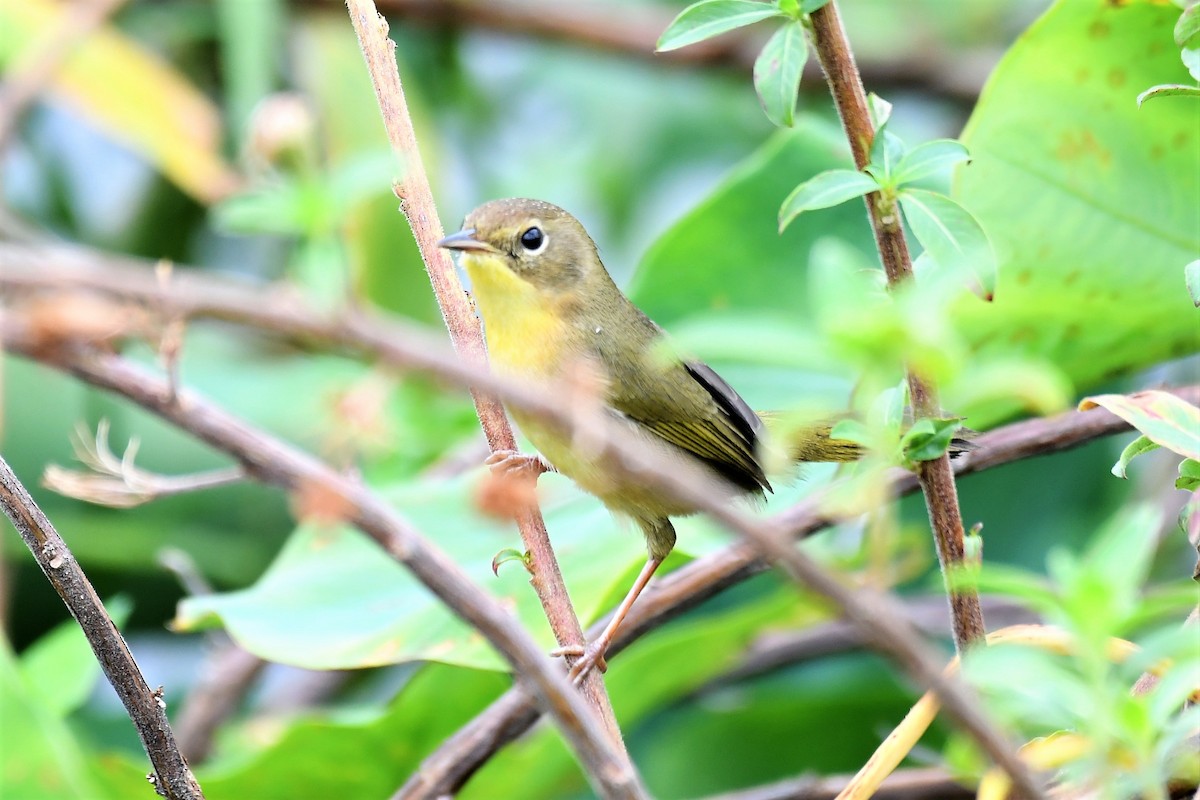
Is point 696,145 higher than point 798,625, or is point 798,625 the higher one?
point 696,145

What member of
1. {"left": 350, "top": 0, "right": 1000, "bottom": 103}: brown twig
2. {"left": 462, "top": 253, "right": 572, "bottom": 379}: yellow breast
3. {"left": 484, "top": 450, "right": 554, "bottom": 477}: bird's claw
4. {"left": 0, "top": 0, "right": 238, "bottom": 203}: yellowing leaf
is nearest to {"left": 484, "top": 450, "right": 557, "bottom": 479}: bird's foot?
{"left": 484, "top": 450, "right": 554, "bottom": 477}: bird's claw

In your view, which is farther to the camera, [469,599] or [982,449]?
[982,449]

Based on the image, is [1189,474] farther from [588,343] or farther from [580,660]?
[588,343]

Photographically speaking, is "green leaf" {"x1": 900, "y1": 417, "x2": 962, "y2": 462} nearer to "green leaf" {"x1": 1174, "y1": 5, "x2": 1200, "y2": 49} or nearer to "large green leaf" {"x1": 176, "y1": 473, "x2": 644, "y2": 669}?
"green leaf" {"x1": 1174, "y1": 5, "x2": 1200, "y2": 49}

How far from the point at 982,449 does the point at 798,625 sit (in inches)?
30.8

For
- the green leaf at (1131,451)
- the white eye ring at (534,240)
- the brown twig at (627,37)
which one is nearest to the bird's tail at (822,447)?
the white eye ring at (534,240)

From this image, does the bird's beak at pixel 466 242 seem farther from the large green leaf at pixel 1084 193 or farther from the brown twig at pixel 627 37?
the brown twig at pixel 627 37

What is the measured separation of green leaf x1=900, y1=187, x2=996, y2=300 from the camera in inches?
37.3


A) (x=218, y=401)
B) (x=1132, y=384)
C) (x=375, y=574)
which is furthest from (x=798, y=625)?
(x=218, y=401)

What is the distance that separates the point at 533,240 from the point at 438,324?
109 centimetres

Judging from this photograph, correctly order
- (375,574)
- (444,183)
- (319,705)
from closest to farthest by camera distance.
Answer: (375,574) < (319,705) < (444,183)

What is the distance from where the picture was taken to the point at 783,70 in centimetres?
103

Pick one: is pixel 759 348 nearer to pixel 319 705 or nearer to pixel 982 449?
pixel 982 449

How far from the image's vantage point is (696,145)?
3676 millimetres
